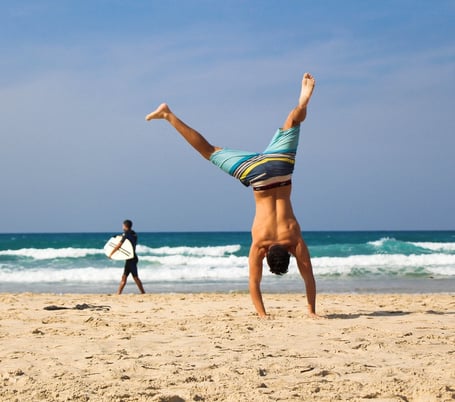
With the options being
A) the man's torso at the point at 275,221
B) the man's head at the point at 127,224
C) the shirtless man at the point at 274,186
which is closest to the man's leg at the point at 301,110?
the shirtless man at the point at 274,186

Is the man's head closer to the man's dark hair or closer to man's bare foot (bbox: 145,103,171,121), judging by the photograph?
man's bare foot (bbox: 145,103,171,121)

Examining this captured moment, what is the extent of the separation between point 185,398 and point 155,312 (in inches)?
184

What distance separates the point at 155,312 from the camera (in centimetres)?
844

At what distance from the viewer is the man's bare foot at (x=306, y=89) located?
7.24 meters

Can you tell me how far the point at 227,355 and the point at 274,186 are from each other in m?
2.66

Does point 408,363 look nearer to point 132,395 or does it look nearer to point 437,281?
point 132,395

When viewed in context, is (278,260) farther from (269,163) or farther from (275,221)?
(269,163)

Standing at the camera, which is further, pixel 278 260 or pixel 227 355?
pixel 278 260

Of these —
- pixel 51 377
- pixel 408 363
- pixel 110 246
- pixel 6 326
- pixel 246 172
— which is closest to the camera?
pixel 51 377

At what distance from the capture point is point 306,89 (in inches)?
288

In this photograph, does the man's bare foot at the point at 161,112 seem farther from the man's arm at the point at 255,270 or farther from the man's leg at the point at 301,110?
the man's arm at the point at 255,270

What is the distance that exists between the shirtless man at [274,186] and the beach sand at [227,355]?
2.35 feet

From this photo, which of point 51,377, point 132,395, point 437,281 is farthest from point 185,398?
point 437,281

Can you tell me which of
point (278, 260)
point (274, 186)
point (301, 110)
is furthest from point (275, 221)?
point (301, 110)
